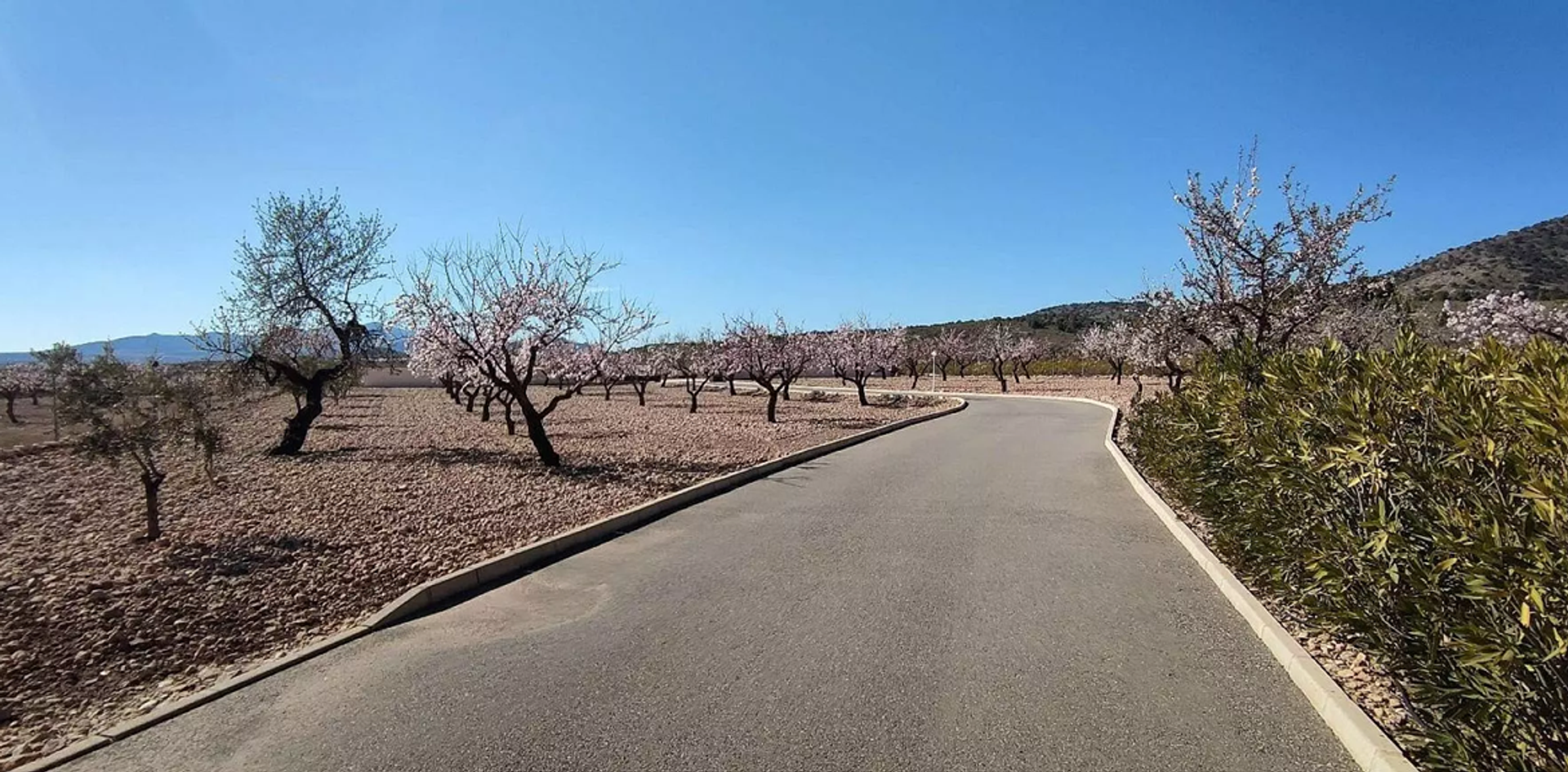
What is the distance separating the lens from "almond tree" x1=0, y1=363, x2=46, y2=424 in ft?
84.2

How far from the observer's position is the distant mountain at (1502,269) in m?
44.4

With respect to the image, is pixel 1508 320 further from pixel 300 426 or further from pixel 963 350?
pixel 963 350

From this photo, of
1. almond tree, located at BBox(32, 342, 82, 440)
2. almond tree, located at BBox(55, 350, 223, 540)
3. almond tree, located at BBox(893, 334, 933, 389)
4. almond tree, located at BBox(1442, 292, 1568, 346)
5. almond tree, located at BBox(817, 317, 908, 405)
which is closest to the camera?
almond tree, located at BBox(55, 350, 223, 540)

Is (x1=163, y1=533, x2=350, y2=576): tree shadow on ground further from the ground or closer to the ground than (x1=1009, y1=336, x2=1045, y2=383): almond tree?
closer to the ground

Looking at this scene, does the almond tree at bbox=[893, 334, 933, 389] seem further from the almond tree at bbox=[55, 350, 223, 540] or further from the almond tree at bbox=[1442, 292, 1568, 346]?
the almond tree at bbox=[55, 350, 223, 540]

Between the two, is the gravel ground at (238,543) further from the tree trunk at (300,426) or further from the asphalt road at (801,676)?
the asphalt road at (801,676)

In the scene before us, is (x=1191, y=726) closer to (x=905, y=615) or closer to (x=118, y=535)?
(x=905, y=615)

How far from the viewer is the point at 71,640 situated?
5.05m

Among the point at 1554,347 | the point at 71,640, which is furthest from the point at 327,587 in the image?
the point at 1554,347

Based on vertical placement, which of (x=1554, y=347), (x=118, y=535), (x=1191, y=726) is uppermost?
(x=1554, y=347)

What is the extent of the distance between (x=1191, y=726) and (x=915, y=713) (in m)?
1.31

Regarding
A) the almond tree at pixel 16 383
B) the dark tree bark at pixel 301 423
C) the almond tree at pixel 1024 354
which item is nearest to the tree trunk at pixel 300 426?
the dark tree bark at pixel 301 423

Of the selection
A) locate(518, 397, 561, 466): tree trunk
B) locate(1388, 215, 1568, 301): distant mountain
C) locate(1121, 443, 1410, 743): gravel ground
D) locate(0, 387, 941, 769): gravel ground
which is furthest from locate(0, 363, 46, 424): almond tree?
locate(1388, 215, 1568, 301): distant mountain

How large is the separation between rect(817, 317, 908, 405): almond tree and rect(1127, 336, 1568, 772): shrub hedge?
1089 inches
